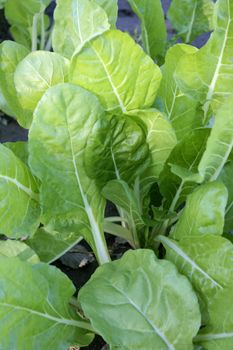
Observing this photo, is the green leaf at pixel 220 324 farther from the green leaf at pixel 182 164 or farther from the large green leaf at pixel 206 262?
the green leaf at pixel 182 164

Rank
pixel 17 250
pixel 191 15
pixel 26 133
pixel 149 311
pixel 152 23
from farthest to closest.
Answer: pixel 26 133, pixel 191 15, pixel 152 23, pixel 17 250, pixel 149 311

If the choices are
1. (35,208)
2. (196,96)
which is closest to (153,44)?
(196,96)

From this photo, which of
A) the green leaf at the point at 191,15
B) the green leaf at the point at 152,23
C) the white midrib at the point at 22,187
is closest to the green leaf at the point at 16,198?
the white midrib at the point at 22,187

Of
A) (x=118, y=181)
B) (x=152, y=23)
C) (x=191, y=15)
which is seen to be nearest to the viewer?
(x=118, y=181)

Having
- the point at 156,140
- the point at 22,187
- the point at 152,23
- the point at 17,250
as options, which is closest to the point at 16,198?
the point at 22,187

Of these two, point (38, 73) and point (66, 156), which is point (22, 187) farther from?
point (38, 73)

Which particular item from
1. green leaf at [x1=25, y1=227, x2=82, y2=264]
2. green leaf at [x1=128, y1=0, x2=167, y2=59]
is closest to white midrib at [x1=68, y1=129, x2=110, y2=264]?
green leaf at [x1=25, y1=227, x2=82, y2=264]
